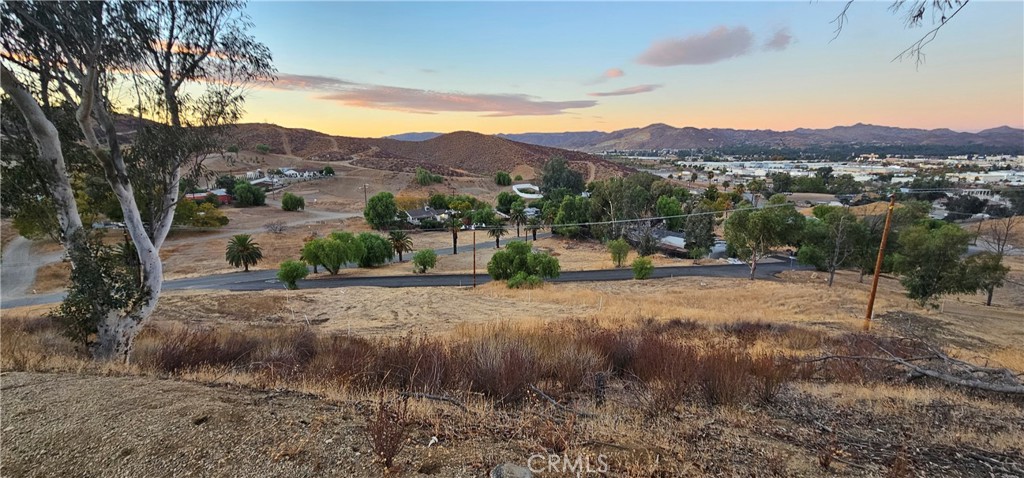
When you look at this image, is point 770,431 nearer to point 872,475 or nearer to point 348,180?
point 872,475

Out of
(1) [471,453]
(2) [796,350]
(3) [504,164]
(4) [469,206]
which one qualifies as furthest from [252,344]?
(3) [504,164]

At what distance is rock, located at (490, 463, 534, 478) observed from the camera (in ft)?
11.5

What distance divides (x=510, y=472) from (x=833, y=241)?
40.9 meters

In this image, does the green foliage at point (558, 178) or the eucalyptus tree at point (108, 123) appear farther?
the green foliage at point (558, 178)

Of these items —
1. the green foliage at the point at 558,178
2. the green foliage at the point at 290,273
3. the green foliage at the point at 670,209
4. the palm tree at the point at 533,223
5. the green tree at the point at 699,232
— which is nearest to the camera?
the green foliage at the point at 290,273

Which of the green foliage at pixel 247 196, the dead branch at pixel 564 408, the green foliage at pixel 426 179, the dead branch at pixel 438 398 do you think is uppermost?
the dead branch at pixel 438 398

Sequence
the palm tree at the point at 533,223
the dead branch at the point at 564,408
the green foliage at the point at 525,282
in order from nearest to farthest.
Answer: the dead branch at the point at 564,408, the green foliage at the point at 525,282, the palm tree at the point at 533,223

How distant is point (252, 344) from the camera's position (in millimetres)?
9484

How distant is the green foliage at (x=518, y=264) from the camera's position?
34656 millimetres

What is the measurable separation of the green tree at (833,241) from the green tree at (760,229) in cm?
271

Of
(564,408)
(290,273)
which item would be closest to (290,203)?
(290,273)

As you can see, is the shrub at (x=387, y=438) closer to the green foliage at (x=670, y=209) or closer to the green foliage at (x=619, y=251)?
the green foliage at (x=619, y=251)

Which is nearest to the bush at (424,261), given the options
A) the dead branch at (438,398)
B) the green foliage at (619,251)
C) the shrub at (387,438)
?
Result: the green foliage at (619,251)

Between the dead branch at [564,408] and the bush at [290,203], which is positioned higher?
the dead branch at [564,408]
